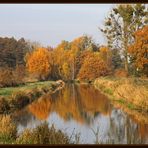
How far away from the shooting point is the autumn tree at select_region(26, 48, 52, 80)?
15904mm

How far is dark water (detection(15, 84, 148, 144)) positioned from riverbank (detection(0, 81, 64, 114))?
0.33 metres

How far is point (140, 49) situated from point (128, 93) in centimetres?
298

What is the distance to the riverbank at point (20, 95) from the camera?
11.7 meters

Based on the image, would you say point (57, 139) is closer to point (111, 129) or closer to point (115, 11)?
point (111, 129)

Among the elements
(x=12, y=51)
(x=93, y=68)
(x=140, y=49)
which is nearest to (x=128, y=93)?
(x=93, y=68)

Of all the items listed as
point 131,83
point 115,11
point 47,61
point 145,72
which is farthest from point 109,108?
point 115,11

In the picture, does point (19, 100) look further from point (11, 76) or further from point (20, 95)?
point (11, 76)

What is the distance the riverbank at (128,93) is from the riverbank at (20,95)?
253 cm

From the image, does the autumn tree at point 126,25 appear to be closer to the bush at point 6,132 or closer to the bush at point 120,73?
the bush at point 120,73

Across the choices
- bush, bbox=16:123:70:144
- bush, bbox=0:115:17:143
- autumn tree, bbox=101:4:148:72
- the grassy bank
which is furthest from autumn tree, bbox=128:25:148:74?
bush, bbox=16:123:70:144

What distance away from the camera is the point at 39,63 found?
53.0ft

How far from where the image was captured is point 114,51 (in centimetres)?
1792

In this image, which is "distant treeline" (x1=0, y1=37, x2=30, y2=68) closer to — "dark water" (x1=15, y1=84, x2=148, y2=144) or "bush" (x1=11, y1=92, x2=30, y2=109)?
"dark water" (x1=15, y1=84, x2=148, y2=144)

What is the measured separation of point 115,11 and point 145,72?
4335 mm
